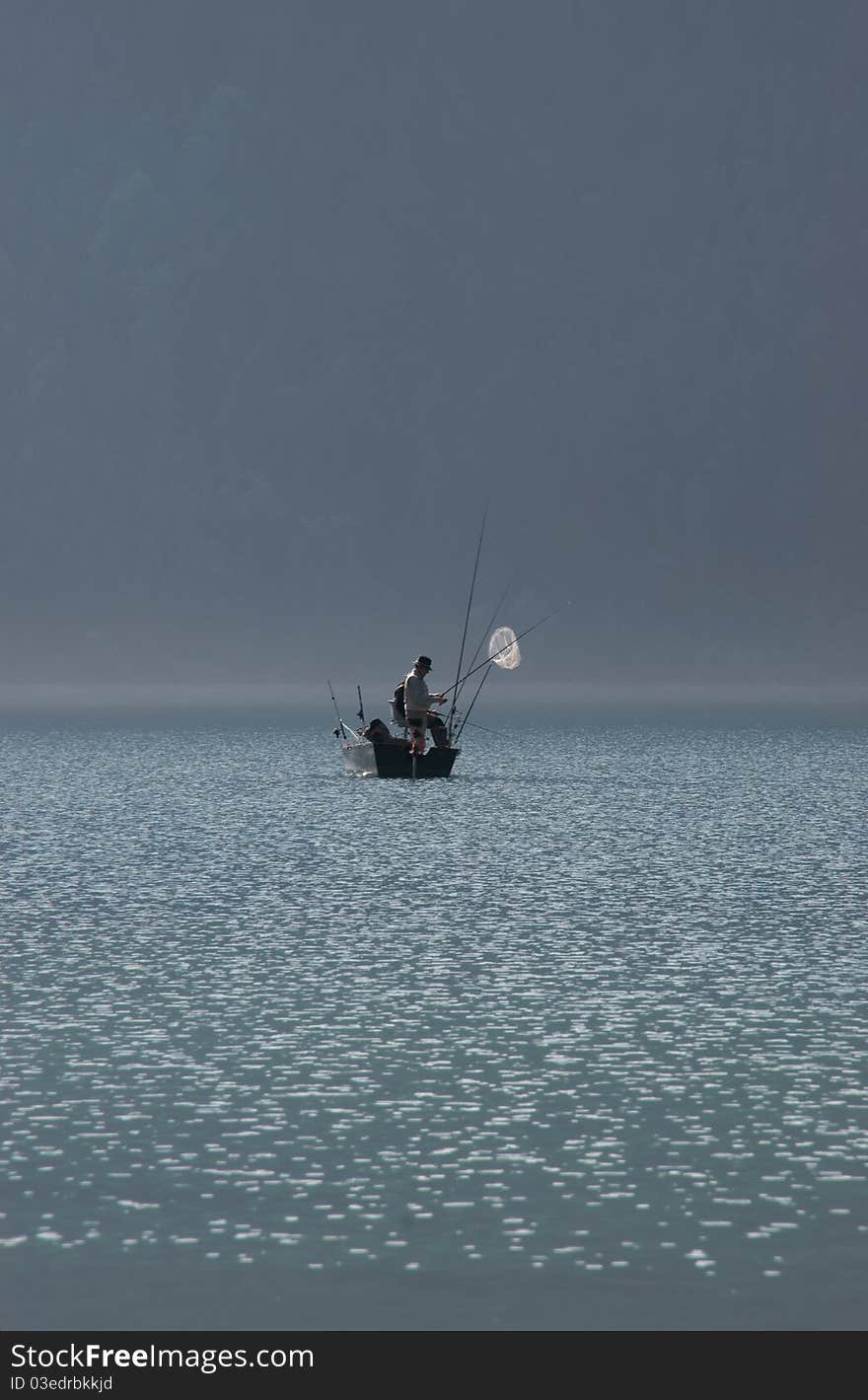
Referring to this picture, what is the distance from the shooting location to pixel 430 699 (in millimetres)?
68250

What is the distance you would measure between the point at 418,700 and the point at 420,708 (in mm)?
1156

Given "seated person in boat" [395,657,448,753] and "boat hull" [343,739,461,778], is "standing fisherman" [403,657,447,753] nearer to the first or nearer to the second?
"seated person in boat" [395,657,448,753]

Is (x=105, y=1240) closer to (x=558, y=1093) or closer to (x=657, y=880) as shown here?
(x=558, y=1093)

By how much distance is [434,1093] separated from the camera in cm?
2094

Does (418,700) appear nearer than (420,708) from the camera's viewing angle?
Yes

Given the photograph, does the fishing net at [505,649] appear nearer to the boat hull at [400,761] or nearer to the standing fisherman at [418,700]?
the boat hull at [400,761]

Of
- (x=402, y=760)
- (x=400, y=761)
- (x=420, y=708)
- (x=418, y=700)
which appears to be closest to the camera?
(x=418, y=700)

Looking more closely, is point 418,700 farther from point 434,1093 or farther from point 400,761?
point 434,1093

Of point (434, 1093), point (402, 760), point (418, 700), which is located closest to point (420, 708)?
A: point (418, 700)

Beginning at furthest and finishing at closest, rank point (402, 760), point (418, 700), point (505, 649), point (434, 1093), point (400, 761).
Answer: point (505, 649), point (400, 761), point (402, 760), point (418, 700), point (434, 1093)

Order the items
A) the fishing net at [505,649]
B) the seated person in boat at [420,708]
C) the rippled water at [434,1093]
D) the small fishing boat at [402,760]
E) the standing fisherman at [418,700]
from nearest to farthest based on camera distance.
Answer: the rippled water at [434,1093] → the standing fisherman at [418,700] → the seated person in boat at [420,708] → the small fishing boat at [402,760] → the fishing net at [505,649]

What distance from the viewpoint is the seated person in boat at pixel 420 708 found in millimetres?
66875

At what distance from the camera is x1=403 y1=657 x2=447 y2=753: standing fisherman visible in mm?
66438

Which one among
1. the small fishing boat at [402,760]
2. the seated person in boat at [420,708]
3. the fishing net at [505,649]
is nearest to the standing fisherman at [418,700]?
the seated person in boat at [420,708]
